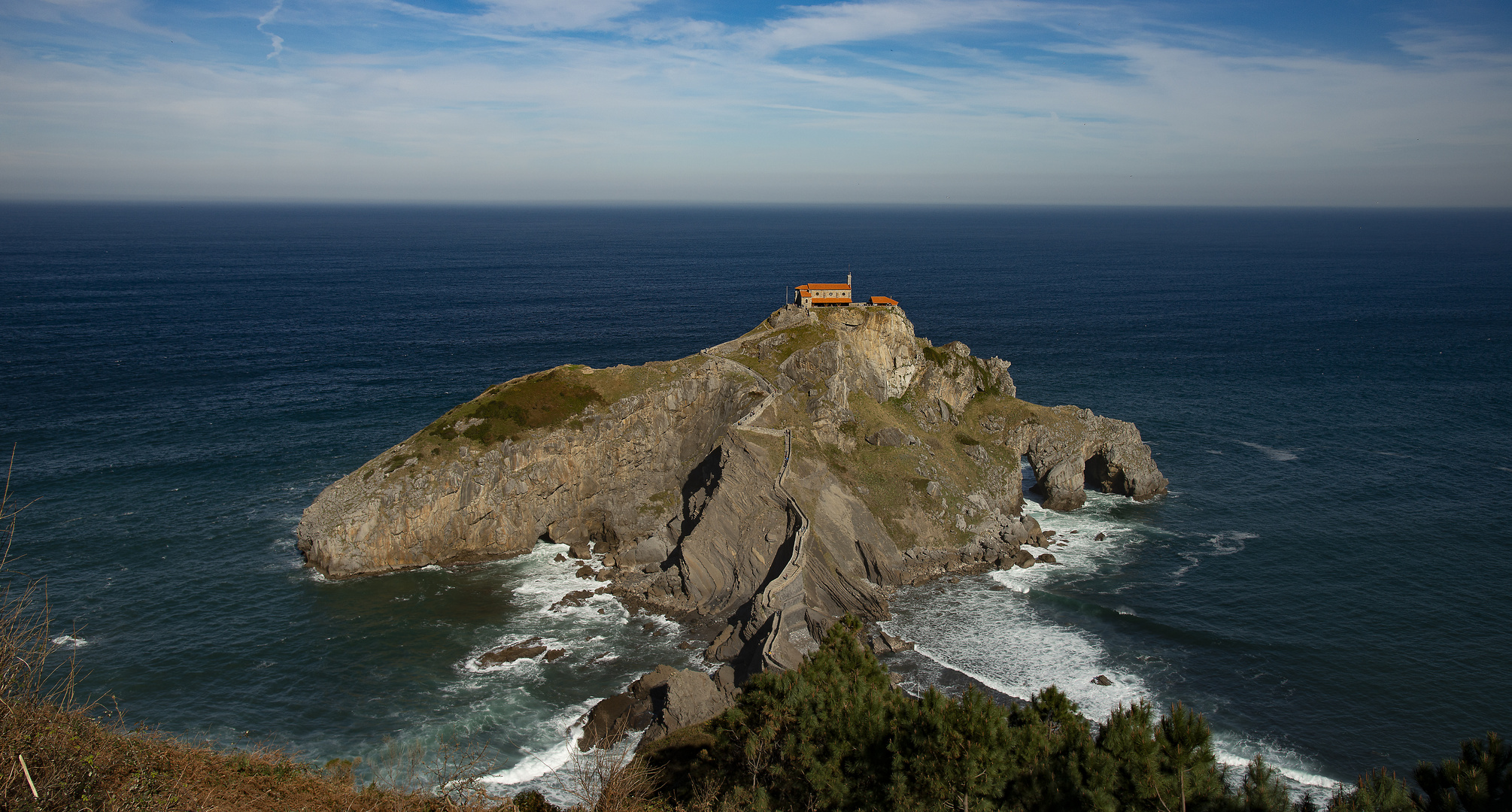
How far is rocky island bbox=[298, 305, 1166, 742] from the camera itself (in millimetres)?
57094

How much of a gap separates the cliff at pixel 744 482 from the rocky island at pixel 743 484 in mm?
164

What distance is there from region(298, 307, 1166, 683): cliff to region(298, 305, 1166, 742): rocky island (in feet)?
0.54

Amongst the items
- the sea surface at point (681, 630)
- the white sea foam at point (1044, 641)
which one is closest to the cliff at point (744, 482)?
the white sea foam at point (1044, 641)

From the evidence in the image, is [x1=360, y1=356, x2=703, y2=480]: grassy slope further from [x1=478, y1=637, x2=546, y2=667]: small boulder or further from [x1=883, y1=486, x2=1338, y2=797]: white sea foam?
[x1=883, y1=486, x2=1338, y2=797]: white sea foam

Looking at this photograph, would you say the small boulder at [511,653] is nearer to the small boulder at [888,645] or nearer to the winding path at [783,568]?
the winding path at [783,568]

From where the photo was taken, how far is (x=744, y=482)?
60.5 meters

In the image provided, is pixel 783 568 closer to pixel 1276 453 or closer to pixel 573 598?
pixel 573 598

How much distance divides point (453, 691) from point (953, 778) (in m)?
33.9

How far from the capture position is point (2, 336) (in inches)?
Answer: 4737

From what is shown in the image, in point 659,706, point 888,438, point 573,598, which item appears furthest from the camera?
point 888,438

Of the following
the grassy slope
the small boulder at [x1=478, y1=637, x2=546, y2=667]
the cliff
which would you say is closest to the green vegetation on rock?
the grassy slope

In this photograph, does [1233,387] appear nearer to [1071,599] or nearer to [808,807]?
[1071,599]

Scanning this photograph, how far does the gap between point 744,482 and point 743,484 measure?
18cm

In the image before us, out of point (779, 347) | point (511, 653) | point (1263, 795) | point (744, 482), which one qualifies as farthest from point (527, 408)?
point (1263, 795)
